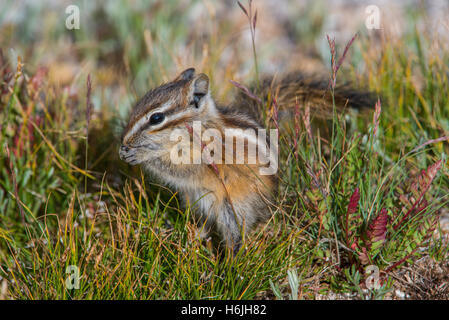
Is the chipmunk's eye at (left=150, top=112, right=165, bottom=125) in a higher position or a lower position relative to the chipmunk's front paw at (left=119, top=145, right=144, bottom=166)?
higher

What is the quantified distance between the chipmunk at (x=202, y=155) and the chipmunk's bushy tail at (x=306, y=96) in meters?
0.35

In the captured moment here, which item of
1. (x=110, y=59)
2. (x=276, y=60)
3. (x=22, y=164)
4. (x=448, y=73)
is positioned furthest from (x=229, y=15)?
(x=22, y=164)

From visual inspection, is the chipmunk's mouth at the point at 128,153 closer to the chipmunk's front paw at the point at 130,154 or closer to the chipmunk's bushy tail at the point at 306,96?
the chipmunk's front paw at the point at 130,154

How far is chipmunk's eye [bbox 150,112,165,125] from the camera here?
8.48 ft

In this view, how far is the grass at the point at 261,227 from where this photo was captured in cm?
245

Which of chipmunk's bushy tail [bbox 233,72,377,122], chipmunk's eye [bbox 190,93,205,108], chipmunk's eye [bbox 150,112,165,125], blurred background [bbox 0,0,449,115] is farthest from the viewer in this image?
blurred background [bbox 0,0,449,115]

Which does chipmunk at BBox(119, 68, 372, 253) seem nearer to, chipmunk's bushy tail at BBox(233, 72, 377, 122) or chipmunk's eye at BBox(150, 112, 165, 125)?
chipmunk's eye at BBox(150, 112, 165, 125)

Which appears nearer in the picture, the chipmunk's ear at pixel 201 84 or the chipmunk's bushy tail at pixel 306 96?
the chipmunk's ear at pixel 201 84

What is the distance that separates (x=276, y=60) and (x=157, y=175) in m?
3.01

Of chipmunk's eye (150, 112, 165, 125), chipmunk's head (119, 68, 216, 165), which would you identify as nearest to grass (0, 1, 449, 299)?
chipmunk's head (119, 68, 216, 165)

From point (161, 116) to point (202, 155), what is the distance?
0.30 meters

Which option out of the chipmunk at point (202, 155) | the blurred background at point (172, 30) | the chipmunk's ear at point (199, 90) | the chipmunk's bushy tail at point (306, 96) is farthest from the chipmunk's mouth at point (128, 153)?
the blurred background at point (172, 30)

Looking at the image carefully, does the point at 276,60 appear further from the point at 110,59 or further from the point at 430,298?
the point at 430,298
